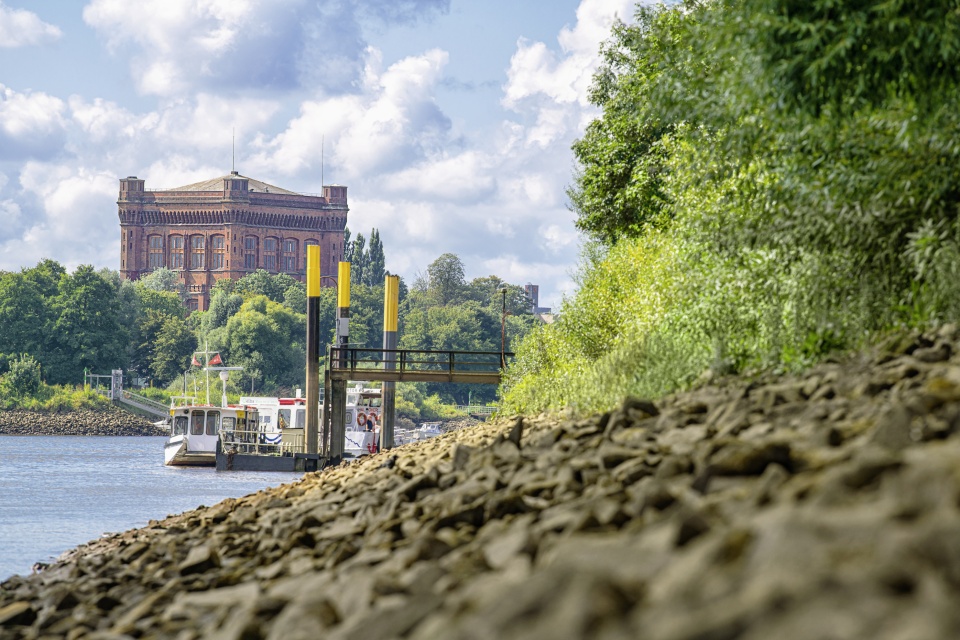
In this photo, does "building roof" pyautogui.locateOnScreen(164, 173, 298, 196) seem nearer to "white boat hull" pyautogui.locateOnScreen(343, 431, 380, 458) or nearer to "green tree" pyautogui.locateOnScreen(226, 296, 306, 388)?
"green tree" pyautogui.locateOnScreen(226, 296, 306, 388)

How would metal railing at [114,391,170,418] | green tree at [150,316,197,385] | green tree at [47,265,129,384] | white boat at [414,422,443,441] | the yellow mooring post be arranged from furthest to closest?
green tree at [150,316,197,385] → green tree at [47,265,129,384] → metal railing at [114,391,170,418] → white boat at [414,422,443,441] → the yellow mooring post

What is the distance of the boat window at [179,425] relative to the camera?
60.7 m

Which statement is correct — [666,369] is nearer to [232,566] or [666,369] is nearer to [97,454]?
[232,566]

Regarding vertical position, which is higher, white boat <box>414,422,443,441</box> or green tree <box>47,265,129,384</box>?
green tree <box>47,265,129,384</box>

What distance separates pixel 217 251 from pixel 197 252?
2.68 metres

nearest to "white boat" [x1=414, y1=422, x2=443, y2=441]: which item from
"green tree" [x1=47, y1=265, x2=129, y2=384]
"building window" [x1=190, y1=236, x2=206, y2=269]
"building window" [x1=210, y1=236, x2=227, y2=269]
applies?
"green tree" [x1=47, y1=265, x2=129, y2=384]

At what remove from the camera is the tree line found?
4690 inches

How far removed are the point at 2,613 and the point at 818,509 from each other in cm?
733

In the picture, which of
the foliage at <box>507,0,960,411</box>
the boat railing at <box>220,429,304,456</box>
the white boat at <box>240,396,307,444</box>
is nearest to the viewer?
the foliage at <box>507,0,960,411</box>

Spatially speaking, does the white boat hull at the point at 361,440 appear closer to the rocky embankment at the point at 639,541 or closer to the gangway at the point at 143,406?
the rocky embankment at the point at 639,541

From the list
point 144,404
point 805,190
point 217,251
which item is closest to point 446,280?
point 217,251

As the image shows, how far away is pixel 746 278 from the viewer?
49.6 feet

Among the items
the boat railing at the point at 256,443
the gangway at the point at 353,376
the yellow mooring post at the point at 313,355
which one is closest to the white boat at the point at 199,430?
the boat railing at the point at 256,443

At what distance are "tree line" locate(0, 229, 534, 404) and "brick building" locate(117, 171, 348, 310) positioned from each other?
3.85 metres
